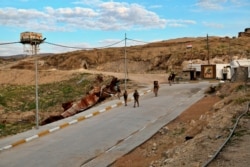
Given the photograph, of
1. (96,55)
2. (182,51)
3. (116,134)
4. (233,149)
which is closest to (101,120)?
(116,134)

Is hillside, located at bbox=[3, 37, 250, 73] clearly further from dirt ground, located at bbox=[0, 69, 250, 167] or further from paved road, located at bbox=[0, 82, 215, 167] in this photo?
dirt ground, located at bbox=[0, 69, 250, 167]

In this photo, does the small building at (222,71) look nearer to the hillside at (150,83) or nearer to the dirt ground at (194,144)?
the hillside at (150,83)

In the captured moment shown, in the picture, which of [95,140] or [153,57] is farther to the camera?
[153,57]

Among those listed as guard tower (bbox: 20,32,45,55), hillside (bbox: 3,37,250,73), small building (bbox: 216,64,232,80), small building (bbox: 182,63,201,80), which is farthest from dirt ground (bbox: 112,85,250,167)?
hillside (bbox: 3,37,250,73)

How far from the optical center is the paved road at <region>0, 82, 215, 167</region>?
12484mm

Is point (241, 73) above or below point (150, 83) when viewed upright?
above

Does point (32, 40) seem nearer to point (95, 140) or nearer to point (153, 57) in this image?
point (95, 140)

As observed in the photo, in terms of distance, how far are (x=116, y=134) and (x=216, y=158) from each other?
6968 millimetres

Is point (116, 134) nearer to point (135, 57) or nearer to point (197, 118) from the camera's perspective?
point (197, 118)

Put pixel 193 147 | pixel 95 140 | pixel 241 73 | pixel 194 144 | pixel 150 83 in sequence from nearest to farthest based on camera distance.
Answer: pixel 193 147
pixel 194 144
pixel 95 140
pixel 241 73
pixel 150 83

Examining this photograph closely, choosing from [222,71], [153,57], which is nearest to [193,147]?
[222,71]

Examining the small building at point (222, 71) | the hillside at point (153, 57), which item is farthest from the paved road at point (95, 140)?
the hillside at point (153, 57)

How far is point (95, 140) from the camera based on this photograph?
15.2 meters

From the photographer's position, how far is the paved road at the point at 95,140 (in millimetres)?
12484
